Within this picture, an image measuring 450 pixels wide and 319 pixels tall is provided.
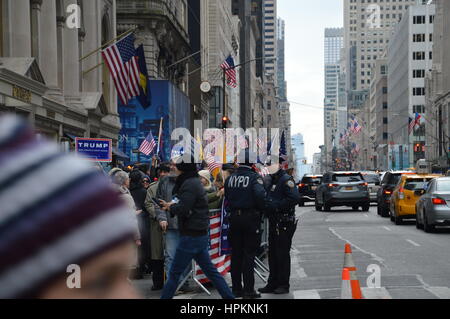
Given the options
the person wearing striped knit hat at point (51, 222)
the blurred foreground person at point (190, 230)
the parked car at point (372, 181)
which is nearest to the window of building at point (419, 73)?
the parked car at point (372, 181)

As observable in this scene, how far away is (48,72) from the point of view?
93.1 ft

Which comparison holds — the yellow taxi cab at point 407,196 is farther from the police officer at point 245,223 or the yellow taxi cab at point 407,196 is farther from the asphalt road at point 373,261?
the police officer at point 245,223

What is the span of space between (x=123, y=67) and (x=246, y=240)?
17033mm

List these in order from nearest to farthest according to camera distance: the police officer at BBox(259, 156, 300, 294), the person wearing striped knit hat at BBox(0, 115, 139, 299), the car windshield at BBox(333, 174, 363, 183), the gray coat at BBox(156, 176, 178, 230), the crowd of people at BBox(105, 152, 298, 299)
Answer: the person wearing striped knit hat at BBox(0, 115, 139, 299), the crowd of people at BBox(105, 152, 298, 299), the police officer at BBox(259, 156, 300, 294), the gray coat at BBox(156, 176, 178, 230), the car windshield at BBox(333, 174, 363, 183)

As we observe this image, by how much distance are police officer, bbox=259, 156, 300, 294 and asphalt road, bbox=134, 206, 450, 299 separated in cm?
29

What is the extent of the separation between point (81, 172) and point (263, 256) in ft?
48.9

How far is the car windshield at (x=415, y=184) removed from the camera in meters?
27.2

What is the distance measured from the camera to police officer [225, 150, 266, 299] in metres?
10.9

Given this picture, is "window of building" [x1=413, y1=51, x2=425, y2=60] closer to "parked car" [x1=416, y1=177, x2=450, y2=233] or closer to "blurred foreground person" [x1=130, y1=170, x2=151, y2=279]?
"parked car" [x1=416, y1=177, x2=450, y2=233]

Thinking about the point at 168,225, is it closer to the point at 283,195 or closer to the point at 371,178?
the point at 283,195

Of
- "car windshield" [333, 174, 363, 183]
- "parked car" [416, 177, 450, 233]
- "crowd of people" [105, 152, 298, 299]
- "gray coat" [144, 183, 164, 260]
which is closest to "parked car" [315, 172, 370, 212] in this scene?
"car windshield" [333, 174, 363, 183]

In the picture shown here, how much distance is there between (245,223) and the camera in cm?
1093

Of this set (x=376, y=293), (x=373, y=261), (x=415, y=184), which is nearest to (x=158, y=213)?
(x=376, y=293)
